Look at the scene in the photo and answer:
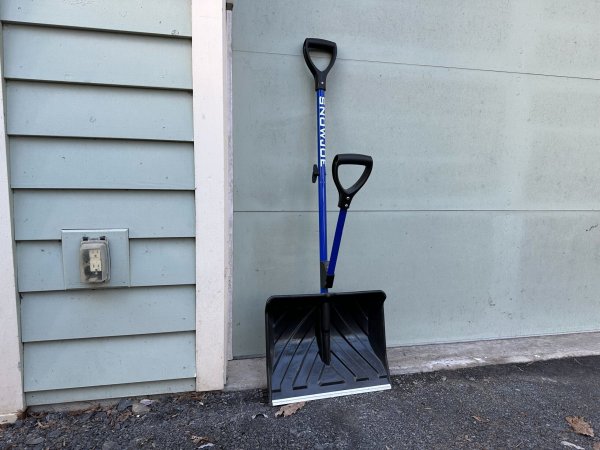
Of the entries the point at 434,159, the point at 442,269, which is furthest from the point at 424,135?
the point at 442,269

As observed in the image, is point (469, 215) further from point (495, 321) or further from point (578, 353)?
point (578, 353)

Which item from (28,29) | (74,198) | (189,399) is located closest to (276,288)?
(189,399)

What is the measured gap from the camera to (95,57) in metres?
1.57

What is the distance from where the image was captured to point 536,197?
98.7 inches

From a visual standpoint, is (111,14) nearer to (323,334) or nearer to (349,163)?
(349,163)

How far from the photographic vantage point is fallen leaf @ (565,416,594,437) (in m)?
1.67

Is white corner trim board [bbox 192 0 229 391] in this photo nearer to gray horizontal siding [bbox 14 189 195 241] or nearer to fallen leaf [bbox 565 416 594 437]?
gray horizontal siding [bbox 14 189 195 241]

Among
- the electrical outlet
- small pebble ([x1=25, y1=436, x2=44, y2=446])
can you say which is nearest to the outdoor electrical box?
the electrical outlet

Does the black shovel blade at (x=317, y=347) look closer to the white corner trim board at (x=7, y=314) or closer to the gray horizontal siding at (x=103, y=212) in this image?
the gray horizontal siding at (x=103, y=212)

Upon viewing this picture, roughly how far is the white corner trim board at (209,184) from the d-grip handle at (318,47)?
1.63ft

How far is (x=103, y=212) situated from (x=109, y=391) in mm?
852

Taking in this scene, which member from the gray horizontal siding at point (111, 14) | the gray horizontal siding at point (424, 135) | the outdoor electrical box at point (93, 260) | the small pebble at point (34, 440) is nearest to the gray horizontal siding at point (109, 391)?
the small pebble at point (34, 440)

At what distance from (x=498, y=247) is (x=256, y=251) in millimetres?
1619

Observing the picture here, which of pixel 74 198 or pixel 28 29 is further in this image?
pixel 74 198
